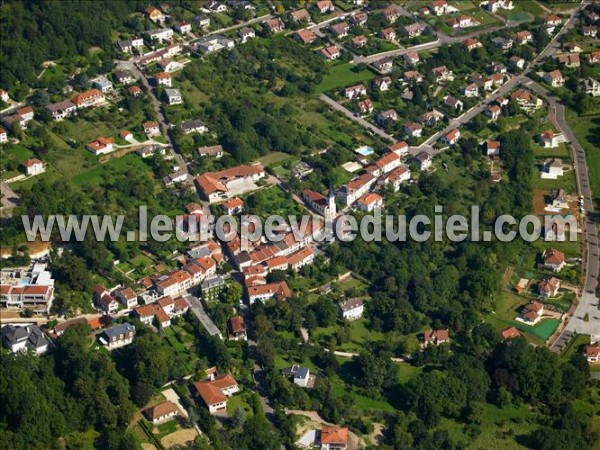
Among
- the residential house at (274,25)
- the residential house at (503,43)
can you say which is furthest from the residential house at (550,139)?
the residential house at (274,25)

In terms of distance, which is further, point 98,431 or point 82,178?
point 82,178

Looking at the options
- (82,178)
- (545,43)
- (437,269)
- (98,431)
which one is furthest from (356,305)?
(545,43)

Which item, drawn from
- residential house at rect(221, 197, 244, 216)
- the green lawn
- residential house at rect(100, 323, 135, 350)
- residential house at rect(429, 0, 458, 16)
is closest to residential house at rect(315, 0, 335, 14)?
residential house at rect(429, 0, 458, 16)

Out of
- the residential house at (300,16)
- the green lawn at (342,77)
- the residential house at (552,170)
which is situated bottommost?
the residential house at (552,170)

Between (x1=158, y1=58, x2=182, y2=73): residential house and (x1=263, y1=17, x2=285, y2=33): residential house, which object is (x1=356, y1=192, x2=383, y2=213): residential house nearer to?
(x1=158, y1=58, x2=182, y2=73): residential house

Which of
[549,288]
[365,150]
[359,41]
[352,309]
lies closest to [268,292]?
[352,309]

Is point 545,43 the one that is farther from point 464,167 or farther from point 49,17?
point 49,17

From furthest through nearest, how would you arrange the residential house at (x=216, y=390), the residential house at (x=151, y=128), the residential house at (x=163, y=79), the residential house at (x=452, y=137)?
the residential house at (x=163, y=79), the residential house at (x=452, y=137), the residential house at (x=151, y=128), the residential house at (x=216, y=390)

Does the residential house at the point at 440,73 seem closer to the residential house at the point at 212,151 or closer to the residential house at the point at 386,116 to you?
the residential house at the point at 386,116
